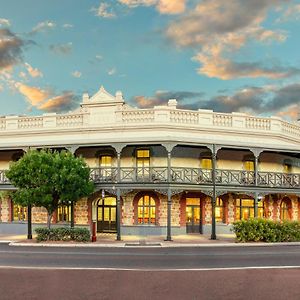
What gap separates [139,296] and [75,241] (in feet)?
47.7

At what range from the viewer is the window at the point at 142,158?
28.5 m

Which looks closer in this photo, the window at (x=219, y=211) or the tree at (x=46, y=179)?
the tree at (x=46, y=179)

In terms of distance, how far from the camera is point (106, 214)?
2911 cm

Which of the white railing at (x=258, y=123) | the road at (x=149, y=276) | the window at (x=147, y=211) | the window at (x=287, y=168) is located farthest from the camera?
the window at (x=287, y=168)

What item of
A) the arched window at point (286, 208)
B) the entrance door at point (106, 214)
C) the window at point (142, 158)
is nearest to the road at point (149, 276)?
the entrance door at point (106, 214)

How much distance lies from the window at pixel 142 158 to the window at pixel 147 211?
208cm

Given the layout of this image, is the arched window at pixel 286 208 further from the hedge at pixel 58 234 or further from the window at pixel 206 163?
the hedge at pixel 58 234

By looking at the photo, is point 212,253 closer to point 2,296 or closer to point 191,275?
point 191,275

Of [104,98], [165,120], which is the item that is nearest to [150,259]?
[165,120]

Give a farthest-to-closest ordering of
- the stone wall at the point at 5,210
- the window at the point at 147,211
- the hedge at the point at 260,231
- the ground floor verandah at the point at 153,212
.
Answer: the stone wall at the point at 5,210, the window at the point at 147,211, the ground floor verandah at the point at 153,212, the hedge at the point at 260,231

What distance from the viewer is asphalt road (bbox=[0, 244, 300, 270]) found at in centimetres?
1426

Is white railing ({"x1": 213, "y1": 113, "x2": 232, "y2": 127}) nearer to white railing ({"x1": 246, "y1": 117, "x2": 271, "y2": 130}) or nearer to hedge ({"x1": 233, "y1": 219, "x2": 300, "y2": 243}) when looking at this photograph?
white railing ({"x1": 246, "y1": 117, "x2": 271, "y2": 130})

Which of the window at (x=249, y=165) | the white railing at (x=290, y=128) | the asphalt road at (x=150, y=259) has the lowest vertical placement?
the asphalt road at (x=150, y=259)

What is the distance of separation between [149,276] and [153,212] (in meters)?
16.3
